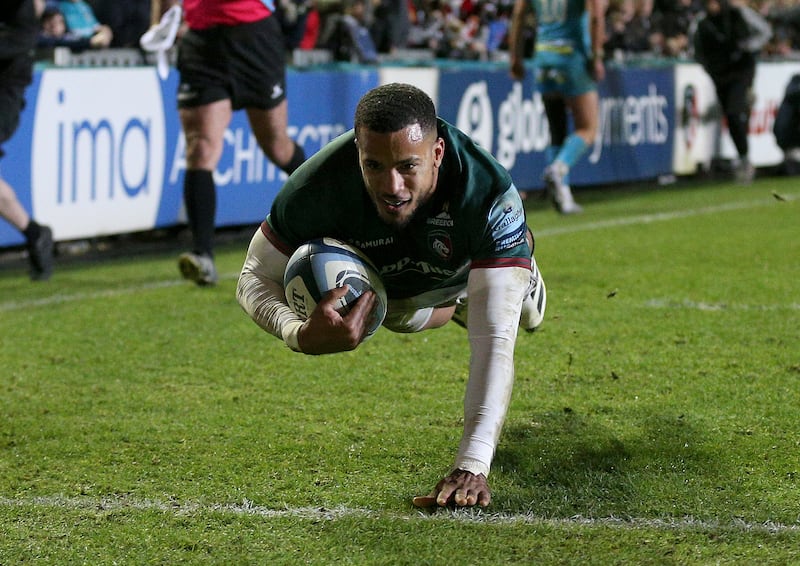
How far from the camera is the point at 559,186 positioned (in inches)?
397

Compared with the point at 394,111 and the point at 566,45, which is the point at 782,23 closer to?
the point at 566,45

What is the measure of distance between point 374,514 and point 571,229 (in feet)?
20.5

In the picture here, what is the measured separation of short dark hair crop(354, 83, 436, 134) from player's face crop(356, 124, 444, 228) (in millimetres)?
16

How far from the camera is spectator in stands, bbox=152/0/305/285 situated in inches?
275

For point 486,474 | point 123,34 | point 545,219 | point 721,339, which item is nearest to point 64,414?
point 486,474

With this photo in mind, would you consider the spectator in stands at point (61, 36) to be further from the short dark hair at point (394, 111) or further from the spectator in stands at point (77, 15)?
the short dark hair at point (394, 111)

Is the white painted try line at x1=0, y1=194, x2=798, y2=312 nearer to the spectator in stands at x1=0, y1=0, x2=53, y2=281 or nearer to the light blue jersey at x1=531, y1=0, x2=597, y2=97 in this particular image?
the spectator in stands at x1=0, y1=0, x2=53, y2=281

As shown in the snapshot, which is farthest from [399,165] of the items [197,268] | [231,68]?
[231,68]

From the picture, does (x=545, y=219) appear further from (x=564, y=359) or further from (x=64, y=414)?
(x=64, y=414)

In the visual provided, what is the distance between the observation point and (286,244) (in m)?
3.86

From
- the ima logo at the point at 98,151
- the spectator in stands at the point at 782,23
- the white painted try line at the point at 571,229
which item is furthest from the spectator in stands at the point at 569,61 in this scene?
the spectator in stands at the point at 782,23

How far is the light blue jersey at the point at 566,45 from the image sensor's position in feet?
33.6

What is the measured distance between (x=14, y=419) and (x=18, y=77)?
10.4 ft

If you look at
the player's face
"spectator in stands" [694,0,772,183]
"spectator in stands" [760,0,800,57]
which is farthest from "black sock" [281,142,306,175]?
"spectator in stands" [760,0,800,57]
